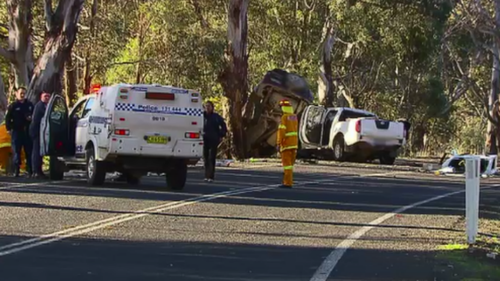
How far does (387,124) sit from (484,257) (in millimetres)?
19523

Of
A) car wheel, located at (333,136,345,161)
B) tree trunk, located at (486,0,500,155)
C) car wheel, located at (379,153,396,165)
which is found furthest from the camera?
tree trunk, located at (486,0,500,155)

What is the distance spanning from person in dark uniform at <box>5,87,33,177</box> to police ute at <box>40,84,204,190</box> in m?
1.72

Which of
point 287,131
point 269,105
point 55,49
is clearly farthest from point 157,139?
point 269,105

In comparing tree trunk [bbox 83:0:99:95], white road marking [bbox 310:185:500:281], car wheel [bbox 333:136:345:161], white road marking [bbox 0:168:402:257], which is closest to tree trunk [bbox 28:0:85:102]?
white road marking [bbox 0:168:402:257]

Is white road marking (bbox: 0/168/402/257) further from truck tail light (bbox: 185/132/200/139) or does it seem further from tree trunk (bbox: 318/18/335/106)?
tree trunk (bbox: 318/18/335/106)

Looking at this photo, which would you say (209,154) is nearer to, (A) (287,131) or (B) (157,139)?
(A) (287,131)

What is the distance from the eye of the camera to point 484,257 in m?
10.2

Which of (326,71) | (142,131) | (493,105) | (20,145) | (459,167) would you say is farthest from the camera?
(493,105)

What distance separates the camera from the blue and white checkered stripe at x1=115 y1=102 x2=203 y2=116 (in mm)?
15625

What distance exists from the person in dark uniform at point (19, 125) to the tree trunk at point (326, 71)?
912 inches

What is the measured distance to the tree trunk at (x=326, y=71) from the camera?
39.9 meters

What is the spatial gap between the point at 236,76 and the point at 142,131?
14098mm

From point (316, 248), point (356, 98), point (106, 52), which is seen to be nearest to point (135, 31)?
point (106, 52)

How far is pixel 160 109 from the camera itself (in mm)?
15922
